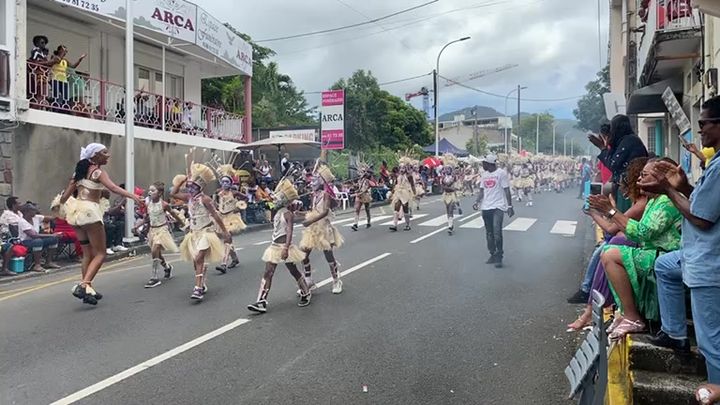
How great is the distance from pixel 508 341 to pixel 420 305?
→ 5.77ft

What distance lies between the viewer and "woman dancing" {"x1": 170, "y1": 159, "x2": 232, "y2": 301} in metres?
8.41

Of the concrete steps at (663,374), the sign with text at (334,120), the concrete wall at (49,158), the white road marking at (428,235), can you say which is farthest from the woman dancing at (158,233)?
the sign with text at (334,120)

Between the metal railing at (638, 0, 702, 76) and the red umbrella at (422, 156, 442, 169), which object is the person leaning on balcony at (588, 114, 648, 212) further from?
the red umbrella at (422, 156, 442, 169)

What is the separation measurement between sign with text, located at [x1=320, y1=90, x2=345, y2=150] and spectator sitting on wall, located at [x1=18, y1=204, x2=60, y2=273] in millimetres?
18494

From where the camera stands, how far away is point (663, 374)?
4227 millimetres

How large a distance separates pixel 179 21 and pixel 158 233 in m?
11.6

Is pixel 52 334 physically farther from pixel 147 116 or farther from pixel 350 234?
pixel 147 116

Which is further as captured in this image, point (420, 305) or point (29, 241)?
point (29, 241)

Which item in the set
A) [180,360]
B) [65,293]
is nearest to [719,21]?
[180,360]

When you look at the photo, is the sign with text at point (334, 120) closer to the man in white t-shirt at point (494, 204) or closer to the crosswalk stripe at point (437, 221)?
the crosswalk stripe at point (437, 221)

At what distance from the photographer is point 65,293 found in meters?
9.16

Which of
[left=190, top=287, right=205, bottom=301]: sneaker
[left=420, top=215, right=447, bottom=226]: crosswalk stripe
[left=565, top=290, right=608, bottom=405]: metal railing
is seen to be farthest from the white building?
[left=565, top=290, right=608, bottom=405]: metal railing

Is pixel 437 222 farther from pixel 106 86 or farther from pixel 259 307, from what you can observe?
pixel 259 307

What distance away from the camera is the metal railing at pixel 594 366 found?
3533 mm
